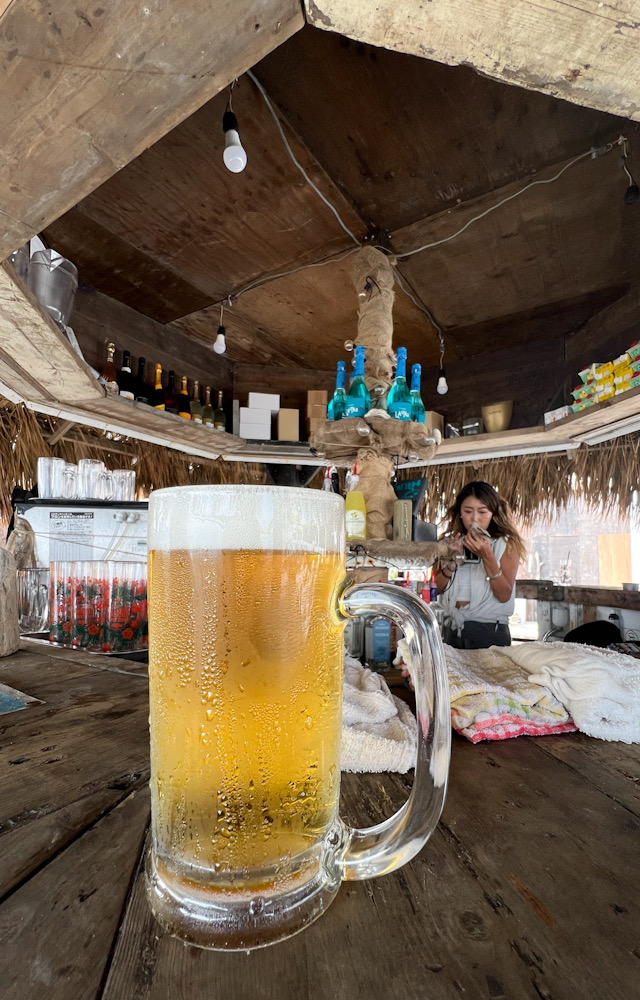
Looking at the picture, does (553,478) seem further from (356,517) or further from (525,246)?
(356,517)

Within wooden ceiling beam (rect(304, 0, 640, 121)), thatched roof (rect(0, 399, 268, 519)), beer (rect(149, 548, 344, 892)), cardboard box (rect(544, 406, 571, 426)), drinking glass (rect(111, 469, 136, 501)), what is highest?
wooden ceiling beam (rect(304, 0, 640, 121))

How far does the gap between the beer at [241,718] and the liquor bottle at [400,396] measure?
206cm

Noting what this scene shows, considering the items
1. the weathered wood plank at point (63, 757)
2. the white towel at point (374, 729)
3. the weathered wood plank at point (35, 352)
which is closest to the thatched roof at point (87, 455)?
the weathered wood plank at point (35, 352)

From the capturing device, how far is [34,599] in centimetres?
182

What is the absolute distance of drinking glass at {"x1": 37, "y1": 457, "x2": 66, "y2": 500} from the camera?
2082mm

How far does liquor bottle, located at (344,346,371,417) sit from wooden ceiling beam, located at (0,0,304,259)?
52.2 inches

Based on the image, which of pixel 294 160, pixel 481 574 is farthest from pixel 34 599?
pixel 294 160

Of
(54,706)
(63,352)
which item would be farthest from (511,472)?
(54,706)

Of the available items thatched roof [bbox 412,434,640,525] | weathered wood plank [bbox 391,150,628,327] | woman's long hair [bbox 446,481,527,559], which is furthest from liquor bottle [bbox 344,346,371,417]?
thatched roof [bbox 412,434,640,525]

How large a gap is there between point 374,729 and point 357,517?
1.57 metres

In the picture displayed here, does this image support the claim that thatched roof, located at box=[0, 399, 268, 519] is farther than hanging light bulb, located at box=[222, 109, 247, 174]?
Yes

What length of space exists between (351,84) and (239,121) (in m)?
0.46

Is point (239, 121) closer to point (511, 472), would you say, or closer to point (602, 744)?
point (602, 744)

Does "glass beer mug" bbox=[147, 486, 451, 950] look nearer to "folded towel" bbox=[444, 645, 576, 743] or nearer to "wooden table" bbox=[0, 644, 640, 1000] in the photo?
"wooden table" bbox=[0, 644, 640, 1000]
